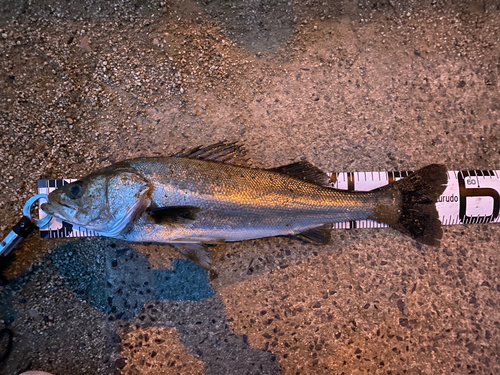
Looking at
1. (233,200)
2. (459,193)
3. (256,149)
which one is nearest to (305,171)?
(256,149)

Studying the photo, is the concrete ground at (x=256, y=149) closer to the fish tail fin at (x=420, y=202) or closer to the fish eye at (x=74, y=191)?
the fish tail fin at (x=420, y=202)

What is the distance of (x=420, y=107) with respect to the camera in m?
2.72

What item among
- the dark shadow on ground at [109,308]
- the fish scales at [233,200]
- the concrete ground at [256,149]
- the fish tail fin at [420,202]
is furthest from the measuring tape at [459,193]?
the dark shadow on ground at [109,308]

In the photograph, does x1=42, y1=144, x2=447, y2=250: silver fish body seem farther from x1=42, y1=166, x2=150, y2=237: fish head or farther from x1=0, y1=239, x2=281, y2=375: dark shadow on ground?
x1=0, y1=239, x2=281, y2=375: dark shadow on ground

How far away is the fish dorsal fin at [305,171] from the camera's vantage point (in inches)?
92.8

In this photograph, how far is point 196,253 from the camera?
7.66ft

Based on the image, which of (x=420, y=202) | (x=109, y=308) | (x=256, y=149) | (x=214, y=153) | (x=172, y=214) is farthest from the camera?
(x=256, y=149)

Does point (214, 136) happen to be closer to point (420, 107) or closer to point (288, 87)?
point (288, 87)

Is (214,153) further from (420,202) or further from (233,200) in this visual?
(420,202)

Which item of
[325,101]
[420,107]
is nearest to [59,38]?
[325,101]

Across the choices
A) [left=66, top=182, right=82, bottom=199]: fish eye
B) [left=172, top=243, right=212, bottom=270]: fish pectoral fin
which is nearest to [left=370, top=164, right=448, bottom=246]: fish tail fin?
[left=172, top=243, right=212, bottom=270]: fish pectoral fin

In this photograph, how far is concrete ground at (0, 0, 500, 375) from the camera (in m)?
2.52

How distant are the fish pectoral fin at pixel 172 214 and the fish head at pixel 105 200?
0.10 metres

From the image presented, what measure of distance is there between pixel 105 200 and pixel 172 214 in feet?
1.60
